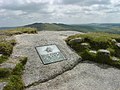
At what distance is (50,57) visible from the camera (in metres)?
16.6

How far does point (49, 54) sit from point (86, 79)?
4.04 metres

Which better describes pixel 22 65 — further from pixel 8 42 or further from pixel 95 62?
pixel 95 62

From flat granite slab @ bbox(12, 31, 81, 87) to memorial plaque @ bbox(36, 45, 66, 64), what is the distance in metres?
0.34

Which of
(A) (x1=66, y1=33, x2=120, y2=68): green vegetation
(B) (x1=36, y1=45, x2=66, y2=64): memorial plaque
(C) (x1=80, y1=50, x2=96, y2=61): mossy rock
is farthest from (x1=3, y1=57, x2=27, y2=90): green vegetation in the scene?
(A) (x1=66, y1=33, x2=120, y2=68): green vegetation

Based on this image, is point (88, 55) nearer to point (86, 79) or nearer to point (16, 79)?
point (86, 79)

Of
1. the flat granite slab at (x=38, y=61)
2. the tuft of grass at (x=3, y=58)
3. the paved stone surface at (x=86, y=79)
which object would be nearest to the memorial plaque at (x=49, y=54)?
the flat granite slab at (x=38, y=61)

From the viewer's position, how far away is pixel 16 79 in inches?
516

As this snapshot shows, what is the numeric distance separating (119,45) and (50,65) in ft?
24.9

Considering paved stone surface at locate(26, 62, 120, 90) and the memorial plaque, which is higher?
the memorial plaque

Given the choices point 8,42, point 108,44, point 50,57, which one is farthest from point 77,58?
point 8,42

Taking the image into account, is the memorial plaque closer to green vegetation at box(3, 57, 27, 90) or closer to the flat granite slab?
the flat granite slab

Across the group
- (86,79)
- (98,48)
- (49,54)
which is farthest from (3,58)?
(98,48)

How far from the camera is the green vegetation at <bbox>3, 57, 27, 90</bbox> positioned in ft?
40.1

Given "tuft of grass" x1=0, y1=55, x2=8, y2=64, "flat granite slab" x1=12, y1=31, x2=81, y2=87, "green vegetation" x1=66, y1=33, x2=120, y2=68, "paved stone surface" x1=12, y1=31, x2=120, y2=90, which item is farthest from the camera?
"green vegetation" x1=66, y1=33, x2=120, y2=68
